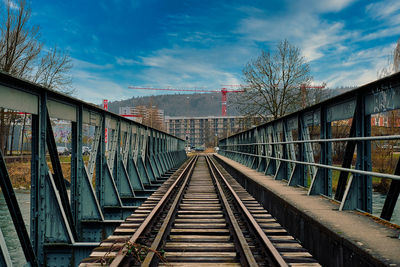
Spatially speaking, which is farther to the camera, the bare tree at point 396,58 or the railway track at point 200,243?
the bare tree at point 396,58

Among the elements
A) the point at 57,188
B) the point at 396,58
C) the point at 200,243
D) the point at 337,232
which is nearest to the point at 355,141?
the point at 337,232

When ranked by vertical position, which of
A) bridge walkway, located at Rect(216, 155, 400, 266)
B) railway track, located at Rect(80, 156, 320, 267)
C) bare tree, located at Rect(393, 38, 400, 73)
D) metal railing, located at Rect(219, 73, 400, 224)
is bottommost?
railway track, located at Rect(80, 156, 320, 267)

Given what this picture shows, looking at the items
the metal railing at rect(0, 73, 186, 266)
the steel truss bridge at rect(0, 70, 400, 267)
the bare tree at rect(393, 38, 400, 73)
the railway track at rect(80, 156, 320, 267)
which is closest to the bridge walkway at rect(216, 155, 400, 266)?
the steel truss bridge at rect(0, 70, 400, 267)

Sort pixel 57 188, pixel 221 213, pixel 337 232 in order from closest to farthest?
pixel 337 232 → pixel 57 188 → pixel 221 213

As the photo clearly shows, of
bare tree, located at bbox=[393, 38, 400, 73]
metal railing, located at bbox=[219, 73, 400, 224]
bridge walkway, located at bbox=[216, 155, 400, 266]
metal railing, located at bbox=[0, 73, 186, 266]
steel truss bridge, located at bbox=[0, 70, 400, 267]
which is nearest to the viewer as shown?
bridge walkway, located at bbox=[216, 155, 400, 266]

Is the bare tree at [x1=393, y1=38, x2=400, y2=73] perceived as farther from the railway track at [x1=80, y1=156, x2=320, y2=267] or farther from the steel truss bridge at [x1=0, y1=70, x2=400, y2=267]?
the railway track at [x1=80, y1=156, x2=320, y2=267]

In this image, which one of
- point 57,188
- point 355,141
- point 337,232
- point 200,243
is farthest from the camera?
point 57,188

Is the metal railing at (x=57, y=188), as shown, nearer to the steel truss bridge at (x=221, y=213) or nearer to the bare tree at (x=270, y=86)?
the steel truss bridge at (x=221, y=213)

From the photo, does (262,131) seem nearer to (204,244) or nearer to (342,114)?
(342,114)

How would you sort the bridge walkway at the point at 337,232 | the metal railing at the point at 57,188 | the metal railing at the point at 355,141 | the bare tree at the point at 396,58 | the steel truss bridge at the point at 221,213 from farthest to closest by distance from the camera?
1. the bare tree at the point at 396,58
2. the metal railing at the point at 57,188
3. the metal railing at the point at 355,141
4. the steel truss bridge at the point at 221,213
5. the bridge walkway at the point at 337,232

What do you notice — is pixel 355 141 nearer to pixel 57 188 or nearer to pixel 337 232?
pixel 337 232

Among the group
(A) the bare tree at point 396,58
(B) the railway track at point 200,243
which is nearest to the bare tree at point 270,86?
(A) the bare tree at point 396,58

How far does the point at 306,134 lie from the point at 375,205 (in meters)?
12.0

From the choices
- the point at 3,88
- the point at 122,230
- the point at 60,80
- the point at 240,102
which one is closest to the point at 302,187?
the point at 122,230
